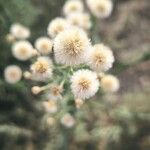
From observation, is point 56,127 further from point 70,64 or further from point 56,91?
point 70,64

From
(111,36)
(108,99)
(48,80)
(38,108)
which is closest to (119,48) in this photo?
(111,36)

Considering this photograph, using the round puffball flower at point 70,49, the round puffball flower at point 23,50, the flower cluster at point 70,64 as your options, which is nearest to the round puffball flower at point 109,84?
the flower cluster at point 70,64

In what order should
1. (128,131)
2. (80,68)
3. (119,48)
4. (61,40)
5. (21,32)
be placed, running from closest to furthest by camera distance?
(61,40)
(80,68)
(21,32)
(128,131)
(119,48)

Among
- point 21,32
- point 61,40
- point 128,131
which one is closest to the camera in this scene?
point 61,40

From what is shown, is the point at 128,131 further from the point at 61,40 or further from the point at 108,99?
the point at 61,40

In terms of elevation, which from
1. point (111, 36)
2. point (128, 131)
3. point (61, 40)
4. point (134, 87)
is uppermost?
point (111, 36)

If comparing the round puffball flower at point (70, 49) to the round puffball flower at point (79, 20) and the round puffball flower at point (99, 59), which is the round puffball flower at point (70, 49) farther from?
the round puffball flower at point (79, 20)

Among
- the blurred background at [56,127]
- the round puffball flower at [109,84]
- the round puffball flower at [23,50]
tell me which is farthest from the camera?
the blurred background at [56,127]

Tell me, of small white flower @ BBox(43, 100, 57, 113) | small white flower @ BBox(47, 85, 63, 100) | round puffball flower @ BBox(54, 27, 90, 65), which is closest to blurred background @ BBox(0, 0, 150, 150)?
small white flower @ BBox(43, 100, 57, 113)

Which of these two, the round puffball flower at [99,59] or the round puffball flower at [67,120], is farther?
the round puffball flower at [67,120]
